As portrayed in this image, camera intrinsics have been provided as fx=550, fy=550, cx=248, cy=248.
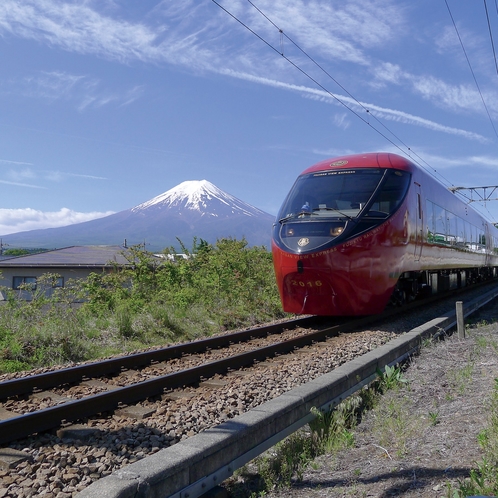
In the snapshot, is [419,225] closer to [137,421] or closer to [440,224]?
[440,224]

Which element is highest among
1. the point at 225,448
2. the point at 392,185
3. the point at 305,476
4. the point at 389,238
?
the point at 392,185

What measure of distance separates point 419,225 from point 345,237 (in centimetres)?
325

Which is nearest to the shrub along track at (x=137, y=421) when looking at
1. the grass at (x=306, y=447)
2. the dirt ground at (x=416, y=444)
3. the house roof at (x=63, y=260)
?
the grass at (x=306, y=447)

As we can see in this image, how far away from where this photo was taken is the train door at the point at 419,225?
1178 cm

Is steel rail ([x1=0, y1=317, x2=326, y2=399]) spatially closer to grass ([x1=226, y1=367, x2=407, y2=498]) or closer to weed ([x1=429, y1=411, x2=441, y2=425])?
grass ([x1=226, y1=367, x2=407, y2=498])

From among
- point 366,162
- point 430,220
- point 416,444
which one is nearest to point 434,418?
point 416,444

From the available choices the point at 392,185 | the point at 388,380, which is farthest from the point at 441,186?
the point at 388,380

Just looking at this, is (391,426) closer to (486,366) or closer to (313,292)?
(486,366)

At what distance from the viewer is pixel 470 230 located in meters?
20.4

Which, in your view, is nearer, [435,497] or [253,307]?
[435,497]

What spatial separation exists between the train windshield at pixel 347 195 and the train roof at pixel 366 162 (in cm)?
15

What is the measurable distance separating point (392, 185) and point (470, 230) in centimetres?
1126

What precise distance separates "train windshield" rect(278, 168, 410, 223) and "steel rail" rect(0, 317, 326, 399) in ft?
7.90

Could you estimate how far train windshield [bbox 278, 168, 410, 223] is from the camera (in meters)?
10.1
